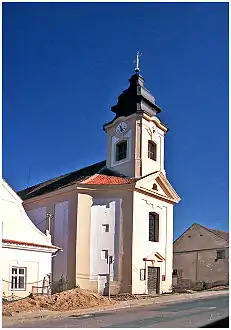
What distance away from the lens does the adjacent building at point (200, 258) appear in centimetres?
1039

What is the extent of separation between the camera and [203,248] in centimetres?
1170

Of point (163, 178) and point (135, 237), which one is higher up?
point (163, 178)

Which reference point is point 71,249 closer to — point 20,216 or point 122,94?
point 20,216

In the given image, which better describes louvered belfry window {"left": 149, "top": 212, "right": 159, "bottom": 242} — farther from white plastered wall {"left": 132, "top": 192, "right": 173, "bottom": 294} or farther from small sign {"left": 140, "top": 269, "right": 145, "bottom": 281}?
small sign {"left": 140, "top": 269, "right": 145, "bottom": 281}

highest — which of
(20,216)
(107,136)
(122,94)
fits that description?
(122,94)

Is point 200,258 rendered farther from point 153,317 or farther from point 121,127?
point 153,317

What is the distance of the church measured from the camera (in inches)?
442

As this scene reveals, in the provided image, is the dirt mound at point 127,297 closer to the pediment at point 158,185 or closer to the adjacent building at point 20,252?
the adjacent building at point 20,252

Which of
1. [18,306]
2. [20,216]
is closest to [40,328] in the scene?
[18,306]

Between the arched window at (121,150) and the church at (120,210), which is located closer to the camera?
the church at (120,210)

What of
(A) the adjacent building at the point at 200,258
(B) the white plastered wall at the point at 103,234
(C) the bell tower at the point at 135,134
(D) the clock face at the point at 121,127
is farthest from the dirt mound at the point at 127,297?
(D) the clock face at the point at 121,127

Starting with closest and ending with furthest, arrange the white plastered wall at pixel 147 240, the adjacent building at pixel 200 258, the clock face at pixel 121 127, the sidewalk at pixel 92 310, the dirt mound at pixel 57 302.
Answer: the sidewalk at pixel 92 310
the dirt mound at pixel 57 302
the adjacent building at pixel 200 258
the white plastered wall at pixel 147 240
the clock face at pixel 121 127

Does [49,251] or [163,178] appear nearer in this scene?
[49,251]

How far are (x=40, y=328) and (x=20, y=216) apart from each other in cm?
341
